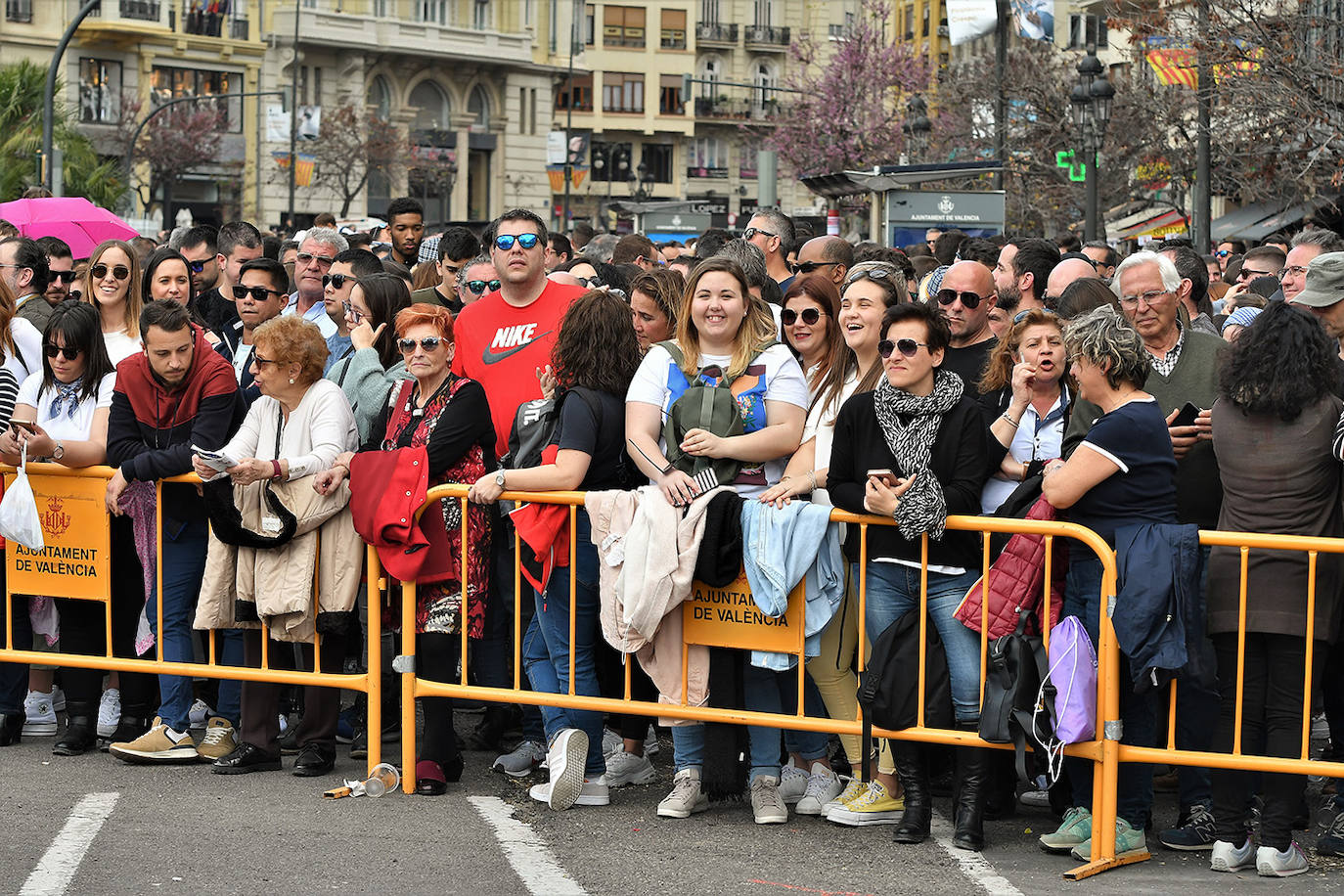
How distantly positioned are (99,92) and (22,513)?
5602 cm

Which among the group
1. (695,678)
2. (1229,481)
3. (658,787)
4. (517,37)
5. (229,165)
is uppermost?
(517,37)

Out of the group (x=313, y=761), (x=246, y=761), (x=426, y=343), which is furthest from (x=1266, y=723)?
(x=246, y=761)

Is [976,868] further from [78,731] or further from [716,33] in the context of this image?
[716,33]

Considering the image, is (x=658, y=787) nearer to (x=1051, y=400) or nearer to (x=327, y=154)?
(x=1051, y=400)

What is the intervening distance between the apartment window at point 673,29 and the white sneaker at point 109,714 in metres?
80.1

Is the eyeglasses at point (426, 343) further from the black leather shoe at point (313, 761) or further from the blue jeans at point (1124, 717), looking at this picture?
the blue jeans at point (1124, 717)

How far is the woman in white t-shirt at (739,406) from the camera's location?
6648 mm

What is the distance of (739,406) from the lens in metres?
6.71

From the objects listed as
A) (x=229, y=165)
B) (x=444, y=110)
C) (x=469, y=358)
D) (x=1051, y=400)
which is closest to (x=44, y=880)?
(x=469, y=358)

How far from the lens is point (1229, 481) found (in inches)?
245

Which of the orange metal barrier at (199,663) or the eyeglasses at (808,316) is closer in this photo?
the orange metal barrier at (199,663)

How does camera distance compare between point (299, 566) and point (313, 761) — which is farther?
point (313, 761)

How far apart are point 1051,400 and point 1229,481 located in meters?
0.82

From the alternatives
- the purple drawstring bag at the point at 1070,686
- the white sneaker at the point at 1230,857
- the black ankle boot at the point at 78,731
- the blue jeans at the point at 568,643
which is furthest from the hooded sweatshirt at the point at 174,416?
the white sneaker at the point at 1230,857
